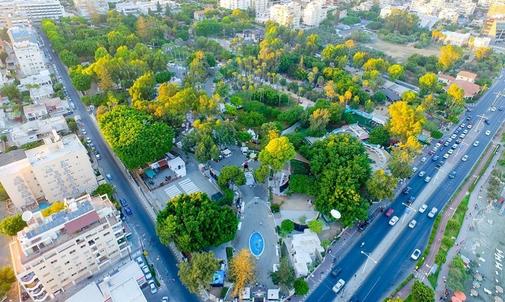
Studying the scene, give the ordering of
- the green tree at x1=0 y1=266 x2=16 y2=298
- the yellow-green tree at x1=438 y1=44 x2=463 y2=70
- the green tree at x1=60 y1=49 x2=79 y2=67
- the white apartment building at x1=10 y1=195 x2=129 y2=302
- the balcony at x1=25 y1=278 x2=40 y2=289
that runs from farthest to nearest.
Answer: the yellow-green tree at x1=438 y1=44 x2=463 y2=70, the green tree at x1=60 y1=49 x2=79 y2=67, the green tree at x1=0 y1=266 x2=16 y2=298, the balcony at x1=25 y1=278 x2=40 y2=289, the white apartment building at x1=10 y1=195 x2=129 y2=302

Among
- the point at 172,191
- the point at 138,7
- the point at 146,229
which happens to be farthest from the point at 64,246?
the point at 138,7

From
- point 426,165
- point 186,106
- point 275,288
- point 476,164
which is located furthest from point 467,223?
point 186,106


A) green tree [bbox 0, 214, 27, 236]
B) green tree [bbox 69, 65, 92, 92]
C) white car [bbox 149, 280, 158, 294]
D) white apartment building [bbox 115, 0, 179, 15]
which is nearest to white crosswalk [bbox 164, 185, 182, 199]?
white car [bbox 149, 280, 158, 294]

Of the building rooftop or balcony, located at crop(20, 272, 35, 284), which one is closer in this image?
balcony, located at crop(20, 272, 35, 284)

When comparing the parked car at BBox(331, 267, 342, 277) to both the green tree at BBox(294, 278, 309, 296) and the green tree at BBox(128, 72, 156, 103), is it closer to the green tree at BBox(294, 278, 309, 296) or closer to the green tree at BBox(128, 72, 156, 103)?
the green tree at BBox(294, 278, 309, 296)

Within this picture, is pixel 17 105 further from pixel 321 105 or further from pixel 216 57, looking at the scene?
pixel 321 105

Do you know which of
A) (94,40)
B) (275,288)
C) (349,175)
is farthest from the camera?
(94,40)

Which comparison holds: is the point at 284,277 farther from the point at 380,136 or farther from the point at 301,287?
the point at 380,136
